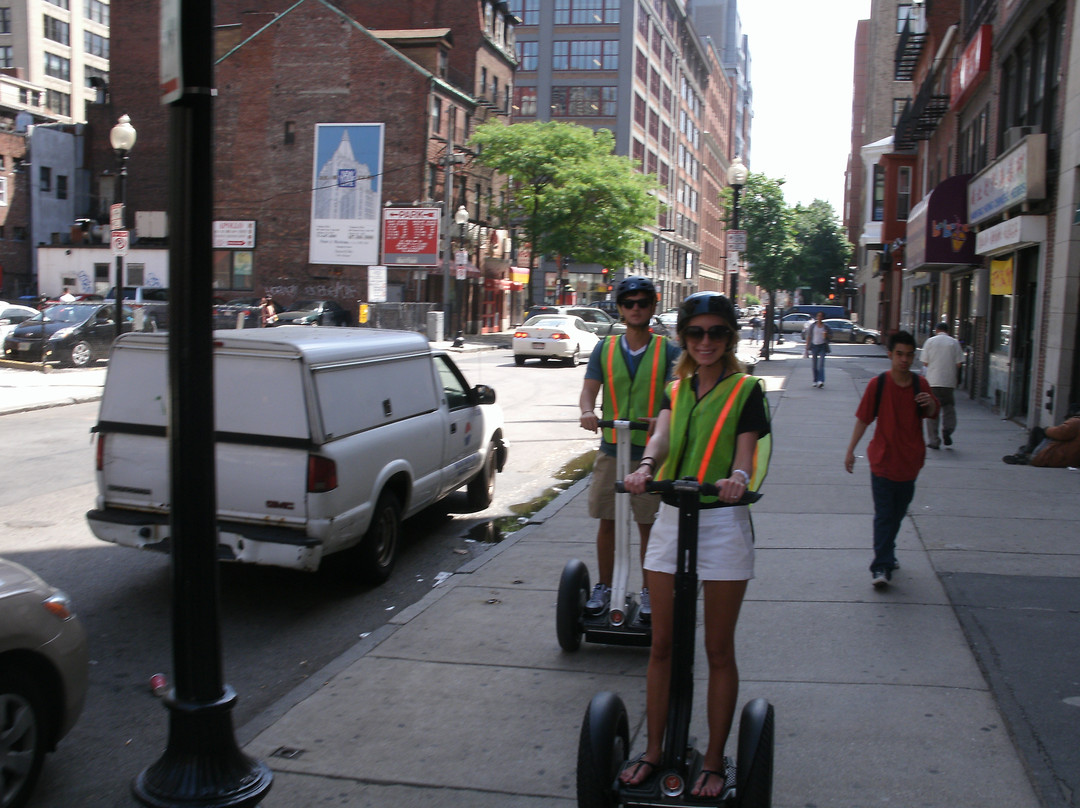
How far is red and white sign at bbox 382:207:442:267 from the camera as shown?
1654 inches

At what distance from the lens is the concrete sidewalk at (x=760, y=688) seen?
3.95 m

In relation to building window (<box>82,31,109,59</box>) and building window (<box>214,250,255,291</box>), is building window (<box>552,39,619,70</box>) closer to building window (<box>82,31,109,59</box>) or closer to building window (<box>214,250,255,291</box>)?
building window (<box>214,250,255,291</box>)

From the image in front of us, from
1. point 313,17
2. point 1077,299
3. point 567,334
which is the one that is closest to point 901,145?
point 567,334

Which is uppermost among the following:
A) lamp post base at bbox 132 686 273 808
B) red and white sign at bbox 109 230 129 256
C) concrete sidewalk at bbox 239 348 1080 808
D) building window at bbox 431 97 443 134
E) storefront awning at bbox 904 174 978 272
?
building window at bbox 431 97 443 134

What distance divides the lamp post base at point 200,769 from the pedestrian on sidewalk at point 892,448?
4.29m

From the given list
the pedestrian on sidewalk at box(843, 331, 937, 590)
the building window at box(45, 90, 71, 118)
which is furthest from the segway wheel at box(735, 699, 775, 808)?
the building window at box(45, 90, 71, 118)

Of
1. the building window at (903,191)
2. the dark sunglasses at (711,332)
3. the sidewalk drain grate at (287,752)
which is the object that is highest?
the building window at (903,191)

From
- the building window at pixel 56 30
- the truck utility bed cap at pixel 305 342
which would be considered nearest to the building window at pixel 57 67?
the building window at pixel 56 30

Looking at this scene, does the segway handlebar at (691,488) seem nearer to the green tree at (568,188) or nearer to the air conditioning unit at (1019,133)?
the air conditioning unit at (1019,133)

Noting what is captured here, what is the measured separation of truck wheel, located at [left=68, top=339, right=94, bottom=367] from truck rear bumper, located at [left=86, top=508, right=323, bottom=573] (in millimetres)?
19118

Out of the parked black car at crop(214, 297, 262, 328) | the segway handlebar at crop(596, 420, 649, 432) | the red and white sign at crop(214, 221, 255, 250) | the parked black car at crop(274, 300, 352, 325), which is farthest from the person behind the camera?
the red and white sign at crop(214, 221, 255, 250)

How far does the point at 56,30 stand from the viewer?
76375 millimetres

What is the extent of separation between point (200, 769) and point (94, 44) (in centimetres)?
8975

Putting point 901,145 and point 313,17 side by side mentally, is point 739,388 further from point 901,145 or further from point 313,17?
point 313,17
